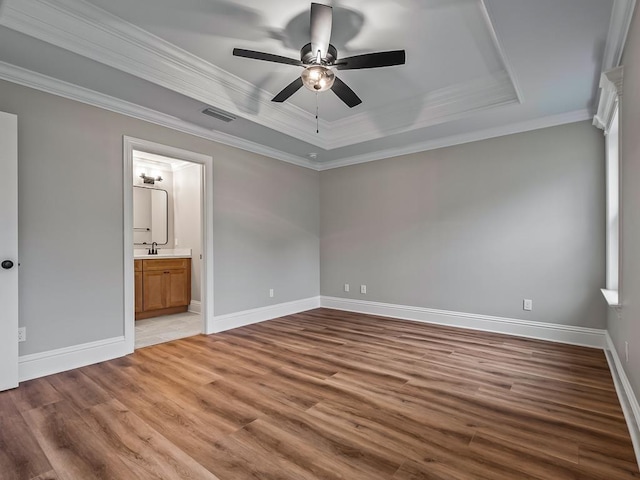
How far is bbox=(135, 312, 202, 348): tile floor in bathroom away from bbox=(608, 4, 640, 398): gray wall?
13.2 ft

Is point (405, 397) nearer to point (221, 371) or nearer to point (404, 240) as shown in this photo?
point (221, 371)

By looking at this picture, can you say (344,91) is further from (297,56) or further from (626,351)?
(626,351)

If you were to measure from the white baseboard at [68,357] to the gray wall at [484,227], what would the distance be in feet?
10.7

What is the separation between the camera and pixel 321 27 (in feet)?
7.37

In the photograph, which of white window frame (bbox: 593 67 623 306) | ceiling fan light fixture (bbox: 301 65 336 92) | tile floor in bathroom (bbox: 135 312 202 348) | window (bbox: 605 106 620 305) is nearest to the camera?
ceiling fan light fixture (bbox: 301 65 336 92)

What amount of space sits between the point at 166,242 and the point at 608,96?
6075mm

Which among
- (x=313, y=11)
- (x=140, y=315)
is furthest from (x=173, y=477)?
(x=140, y=315)

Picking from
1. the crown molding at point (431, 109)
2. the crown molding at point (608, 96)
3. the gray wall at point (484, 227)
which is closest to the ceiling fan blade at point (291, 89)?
the crown molding at point (431, 109)

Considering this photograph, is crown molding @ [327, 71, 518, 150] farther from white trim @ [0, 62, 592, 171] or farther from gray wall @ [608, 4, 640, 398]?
gray wall @ [608, 4, 640, 398]

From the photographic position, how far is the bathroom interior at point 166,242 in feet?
15.8

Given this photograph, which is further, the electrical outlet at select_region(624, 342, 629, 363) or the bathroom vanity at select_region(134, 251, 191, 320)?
the bathroom vanity at select_region(134, 251, 191, 320)

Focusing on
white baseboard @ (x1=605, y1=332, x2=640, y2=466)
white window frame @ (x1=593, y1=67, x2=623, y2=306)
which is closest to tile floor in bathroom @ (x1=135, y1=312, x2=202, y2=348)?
white baseboard @ (x1=605, y1=332, x2=640, y2=466)

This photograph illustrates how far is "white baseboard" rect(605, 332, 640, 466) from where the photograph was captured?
1795mm

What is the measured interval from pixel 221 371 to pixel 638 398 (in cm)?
283
